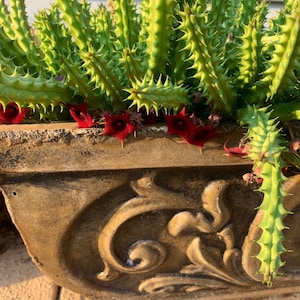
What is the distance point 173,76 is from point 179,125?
5.2 inches

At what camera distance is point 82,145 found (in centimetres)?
71

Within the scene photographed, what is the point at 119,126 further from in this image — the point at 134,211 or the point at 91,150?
the point at 134,211

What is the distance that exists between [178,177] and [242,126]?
151 millimetres

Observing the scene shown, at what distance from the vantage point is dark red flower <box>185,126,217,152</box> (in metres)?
0.70

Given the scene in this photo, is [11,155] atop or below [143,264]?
atop

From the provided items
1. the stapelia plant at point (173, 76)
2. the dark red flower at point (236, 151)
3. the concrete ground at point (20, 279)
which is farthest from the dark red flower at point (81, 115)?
the concrete ground at point (20, 279)

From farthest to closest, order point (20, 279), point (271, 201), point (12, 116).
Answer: point (20, 279) → point (12, 116) → point (271, 201)

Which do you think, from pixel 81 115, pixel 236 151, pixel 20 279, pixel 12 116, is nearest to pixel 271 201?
pixel 236 151

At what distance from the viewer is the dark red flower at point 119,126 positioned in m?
0.70

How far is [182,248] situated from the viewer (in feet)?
2.82

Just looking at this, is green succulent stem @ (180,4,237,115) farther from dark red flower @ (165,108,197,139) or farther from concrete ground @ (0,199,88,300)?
concrete ground @ (0,199,88,300)

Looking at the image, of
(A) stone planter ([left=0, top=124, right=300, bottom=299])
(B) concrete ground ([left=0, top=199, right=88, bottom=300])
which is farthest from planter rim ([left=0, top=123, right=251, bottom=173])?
(B) concrete ground ([left=0, top=199, right=88, bottom=300])

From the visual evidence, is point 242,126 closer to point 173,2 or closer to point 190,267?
point 173,2

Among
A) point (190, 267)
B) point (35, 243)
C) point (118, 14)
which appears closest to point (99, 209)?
point (35, 243)
